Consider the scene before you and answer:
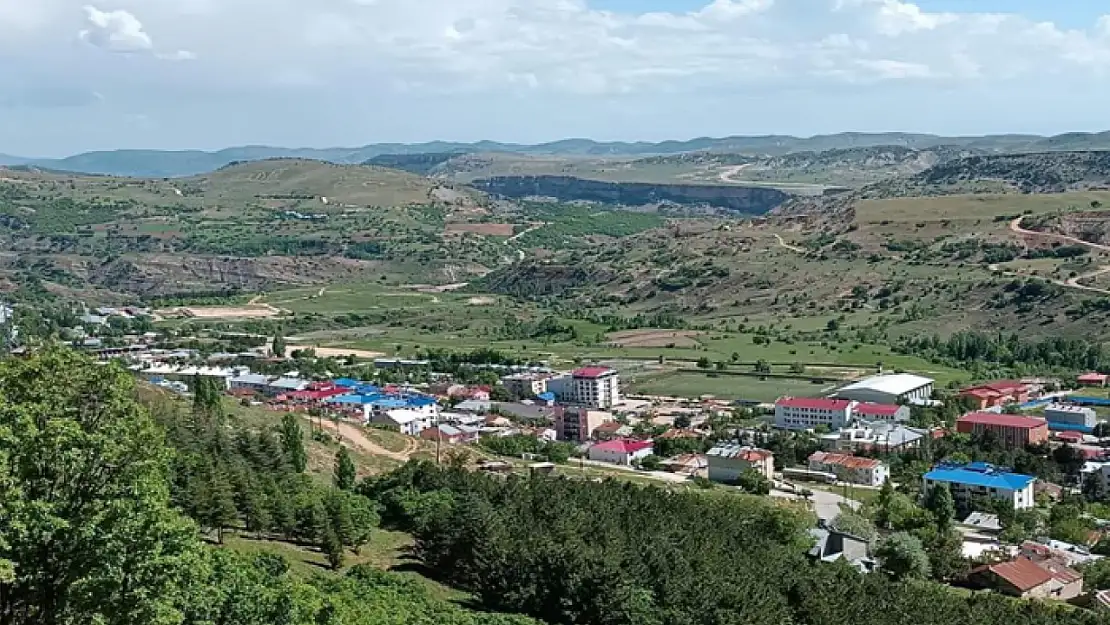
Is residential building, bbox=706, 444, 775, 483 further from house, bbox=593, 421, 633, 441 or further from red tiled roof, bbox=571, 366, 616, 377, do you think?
red tiled roof, bbox=571, 366, 616, 377

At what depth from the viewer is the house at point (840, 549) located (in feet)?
115

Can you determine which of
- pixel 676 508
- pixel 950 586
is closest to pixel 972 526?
pixel 950 586

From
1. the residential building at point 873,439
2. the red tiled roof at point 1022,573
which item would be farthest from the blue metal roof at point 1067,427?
the red tiled roof at point 1022,573

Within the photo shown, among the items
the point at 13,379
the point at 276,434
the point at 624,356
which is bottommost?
the point at 624,356

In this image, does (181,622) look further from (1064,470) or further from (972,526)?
(1064,470)

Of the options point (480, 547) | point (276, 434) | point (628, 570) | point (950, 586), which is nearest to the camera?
point (628, 570)

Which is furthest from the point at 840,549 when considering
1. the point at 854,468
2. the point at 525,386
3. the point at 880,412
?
the point at 525,386

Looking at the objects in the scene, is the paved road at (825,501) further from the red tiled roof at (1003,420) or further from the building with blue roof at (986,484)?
the red tiled roof at (1003,420)

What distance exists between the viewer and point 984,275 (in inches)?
3848

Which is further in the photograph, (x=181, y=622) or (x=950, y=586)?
(x=950, y=586)

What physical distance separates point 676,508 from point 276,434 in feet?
49.8

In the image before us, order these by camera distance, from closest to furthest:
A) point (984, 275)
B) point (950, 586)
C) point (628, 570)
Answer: point (628, 570) < point (950, 586) < point (984, 275)

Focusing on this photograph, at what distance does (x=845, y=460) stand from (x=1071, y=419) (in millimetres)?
14577

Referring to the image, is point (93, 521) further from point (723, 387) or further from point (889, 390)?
point (723, 387)
